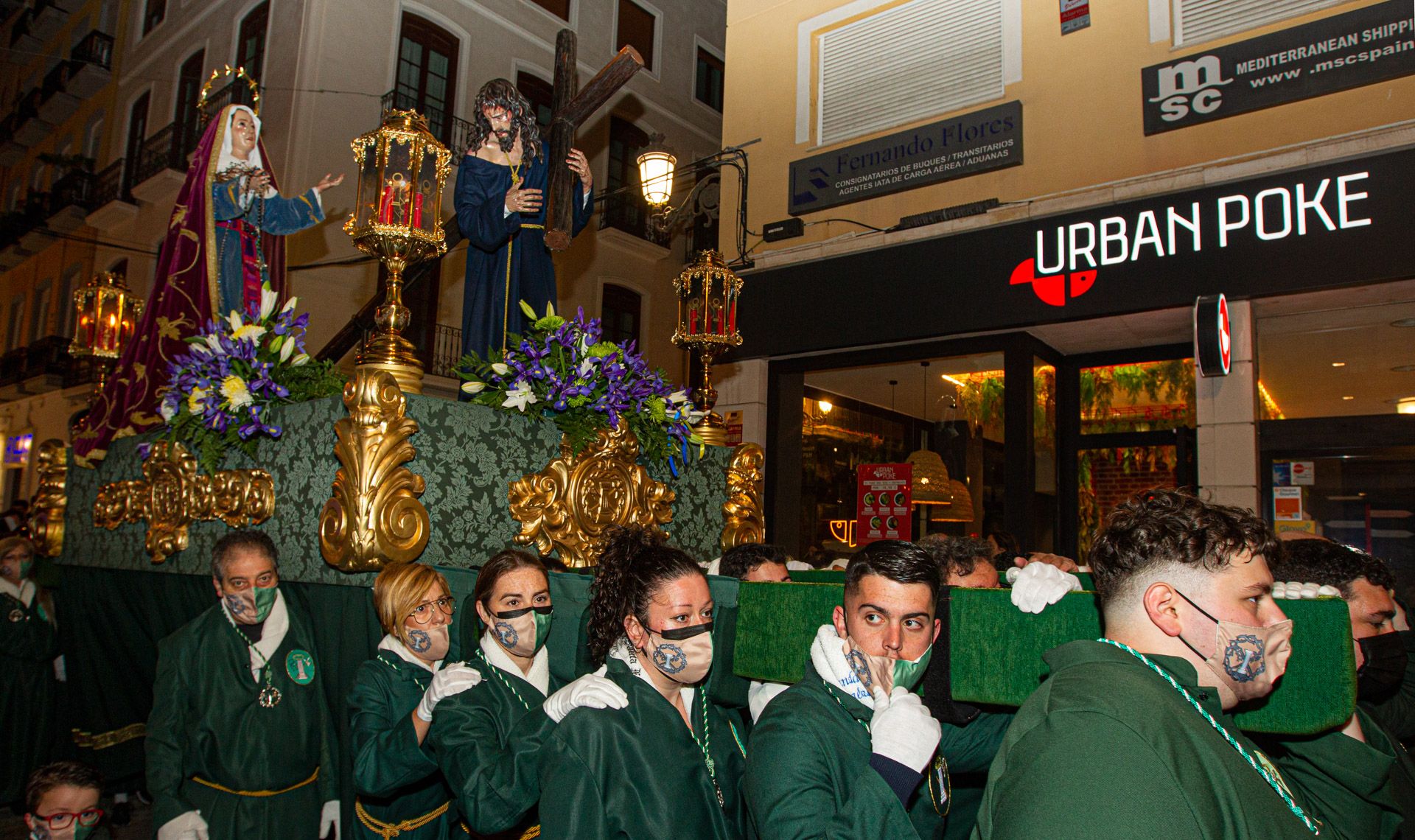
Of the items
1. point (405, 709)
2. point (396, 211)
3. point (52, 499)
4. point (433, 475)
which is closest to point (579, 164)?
point (396, 211)

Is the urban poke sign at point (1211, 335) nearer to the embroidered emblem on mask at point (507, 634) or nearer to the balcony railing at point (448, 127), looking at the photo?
the embroidered emblem on mask at point (507, 634)

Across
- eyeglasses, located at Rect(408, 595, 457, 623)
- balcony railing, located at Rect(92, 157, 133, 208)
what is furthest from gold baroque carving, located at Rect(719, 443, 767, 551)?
balcony railing, located at Rect(92, 157, 133, 208)

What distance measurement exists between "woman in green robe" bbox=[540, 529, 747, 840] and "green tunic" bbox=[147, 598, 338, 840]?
166 cm

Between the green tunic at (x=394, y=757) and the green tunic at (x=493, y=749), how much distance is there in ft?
0.35

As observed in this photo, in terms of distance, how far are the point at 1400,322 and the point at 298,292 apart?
472 inches

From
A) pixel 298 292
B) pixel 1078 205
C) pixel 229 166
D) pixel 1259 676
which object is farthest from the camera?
pixel 298 292

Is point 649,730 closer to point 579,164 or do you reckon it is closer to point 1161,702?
point 1161,702

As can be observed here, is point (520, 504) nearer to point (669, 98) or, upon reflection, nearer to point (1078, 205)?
point (1078, 205)

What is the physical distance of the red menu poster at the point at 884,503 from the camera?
30.2 feet

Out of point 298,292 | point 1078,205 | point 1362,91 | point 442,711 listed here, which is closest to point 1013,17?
point 1078,205

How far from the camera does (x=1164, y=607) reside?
5.97ft

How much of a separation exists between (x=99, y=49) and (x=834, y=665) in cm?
2024

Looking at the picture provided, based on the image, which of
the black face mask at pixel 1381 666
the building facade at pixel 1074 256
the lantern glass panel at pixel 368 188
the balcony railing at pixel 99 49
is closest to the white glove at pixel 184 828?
the lantern glass panel at pixel 368 188

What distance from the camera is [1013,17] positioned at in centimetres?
866
